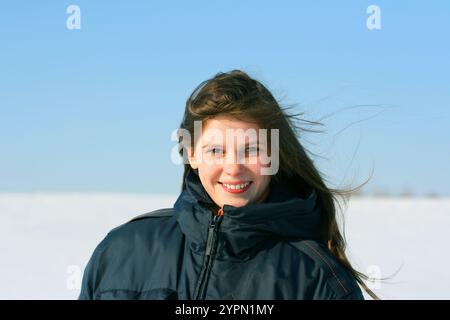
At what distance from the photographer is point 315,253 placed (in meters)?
2.68

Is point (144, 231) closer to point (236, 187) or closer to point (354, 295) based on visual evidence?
point (236, 187)

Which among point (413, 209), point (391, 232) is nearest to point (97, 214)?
point (391, 232)

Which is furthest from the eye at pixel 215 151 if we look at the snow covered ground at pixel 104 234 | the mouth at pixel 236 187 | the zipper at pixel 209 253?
the snow covered ground at pixel 104 234

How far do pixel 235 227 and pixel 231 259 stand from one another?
0.14 m

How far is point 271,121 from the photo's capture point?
9.39ft

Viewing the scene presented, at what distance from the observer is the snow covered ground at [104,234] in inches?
257

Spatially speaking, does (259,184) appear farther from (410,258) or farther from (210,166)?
(410,258)

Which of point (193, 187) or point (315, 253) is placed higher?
point (193, 187)

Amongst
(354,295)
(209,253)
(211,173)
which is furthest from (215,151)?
(354,295)

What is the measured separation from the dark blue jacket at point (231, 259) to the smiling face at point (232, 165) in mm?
67

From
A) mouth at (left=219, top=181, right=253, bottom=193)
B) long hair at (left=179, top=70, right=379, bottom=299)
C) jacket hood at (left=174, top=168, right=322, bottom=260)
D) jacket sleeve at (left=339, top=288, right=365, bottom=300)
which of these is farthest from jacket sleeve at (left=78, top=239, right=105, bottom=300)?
jacket sleeve at (left=339, top=288, right=365, bottom=300)

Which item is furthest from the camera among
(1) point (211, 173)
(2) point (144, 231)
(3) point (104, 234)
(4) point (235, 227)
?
(3) point (104, 234)
